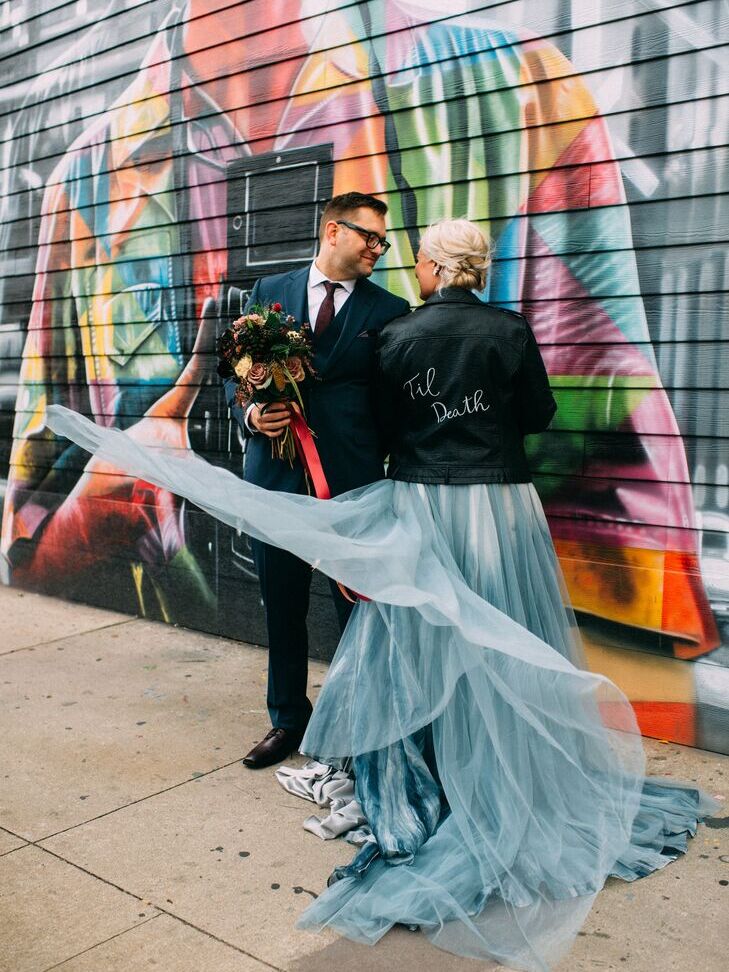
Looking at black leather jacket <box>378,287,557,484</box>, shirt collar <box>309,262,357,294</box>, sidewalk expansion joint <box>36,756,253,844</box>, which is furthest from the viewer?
shirt collar <box>309,262,357,294</box>

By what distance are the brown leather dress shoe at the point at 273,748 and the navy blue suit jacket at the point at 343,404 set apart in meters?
1.00

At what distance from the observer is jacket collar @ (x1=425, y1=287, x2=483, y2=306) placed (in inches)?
130

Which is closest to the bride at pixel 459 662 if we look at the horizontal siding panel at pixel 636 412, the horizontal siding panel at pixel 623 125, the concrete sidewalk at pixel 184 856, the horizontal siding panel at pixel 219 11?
the concrete sidewalk at pixel 184 856

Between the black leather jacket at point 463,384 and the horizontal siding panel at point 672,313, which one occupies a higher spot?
the horizontal siding panel at point 672,313

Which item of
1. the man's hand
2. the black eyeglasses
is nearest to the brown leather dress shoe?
the man's hand

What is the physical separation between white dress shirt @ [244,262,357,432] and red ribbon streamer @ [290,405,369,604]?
7.8 inches

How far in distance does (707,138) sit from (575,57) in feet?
2.30

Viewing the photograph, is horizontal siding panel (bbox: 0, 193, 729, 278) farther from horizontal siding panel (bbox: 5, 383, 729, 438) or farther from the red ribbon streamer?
the red ribbon streamer

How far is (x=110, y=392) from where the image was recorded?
6.39 meters

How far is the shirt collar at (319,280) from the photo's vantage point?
385 centimetres

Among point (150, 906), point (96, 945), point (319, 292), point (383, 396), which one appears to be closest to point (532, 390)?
point (383, 396)

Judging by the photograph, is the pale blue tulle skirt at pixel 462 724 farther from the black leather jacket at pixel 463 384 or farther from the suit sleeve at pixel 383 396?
the suit sleeve at pixel 383 396

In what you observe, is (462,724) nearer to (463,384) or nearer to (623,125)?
(463,384)

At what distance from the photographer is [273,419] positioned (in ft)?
11.9
